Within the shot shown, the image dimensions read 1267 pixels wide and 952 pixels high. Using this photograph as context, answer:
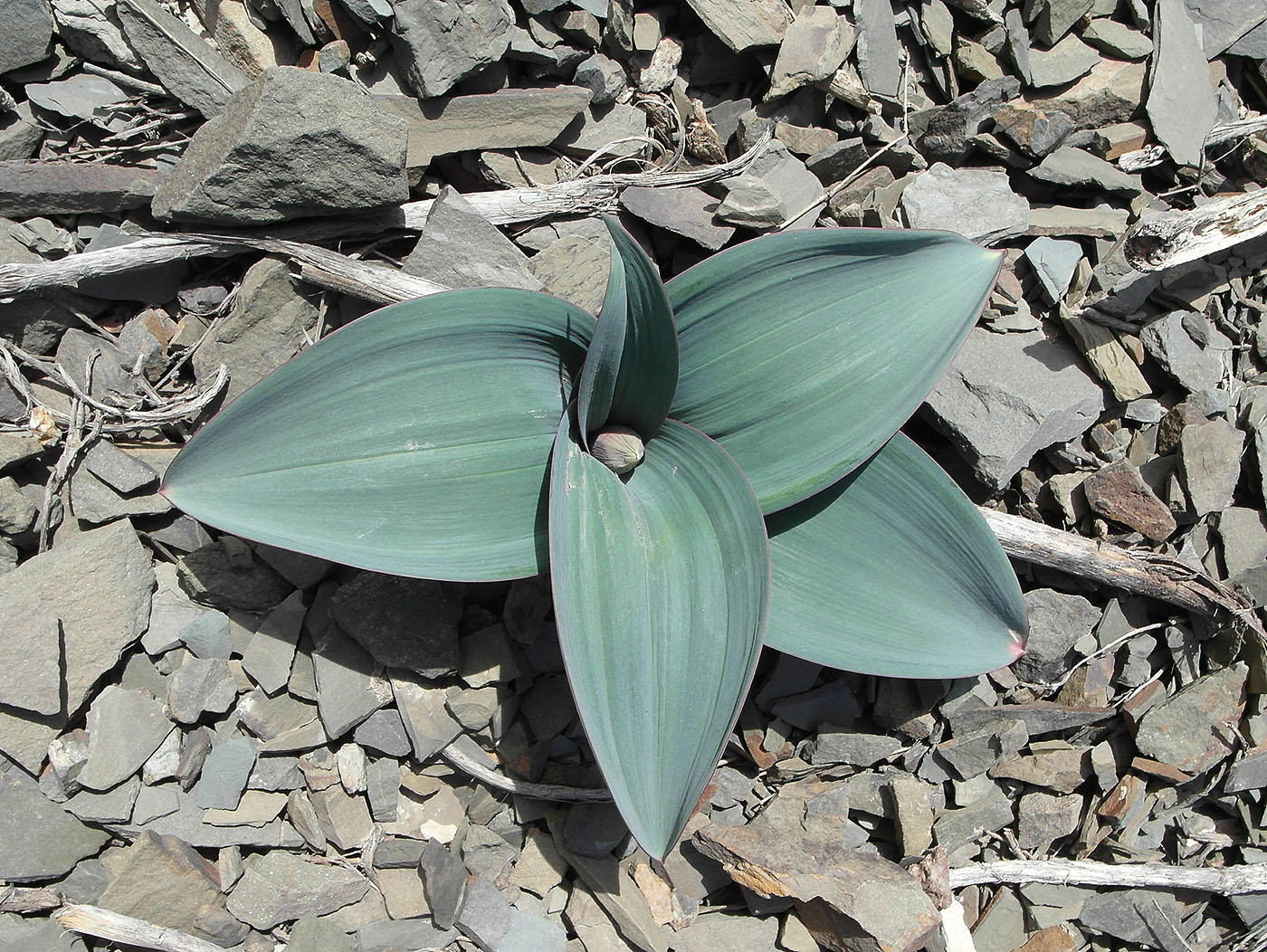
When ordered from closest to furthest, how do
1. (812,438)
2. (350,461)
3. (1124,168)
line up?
(350,461)
(812,438)
(1124,168)

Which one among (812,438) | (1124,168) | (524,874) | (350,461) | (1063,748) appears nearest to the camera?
(350,461)

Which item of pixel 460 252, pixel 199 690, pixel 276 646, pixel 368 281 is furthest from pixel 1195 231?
pixel 199 690

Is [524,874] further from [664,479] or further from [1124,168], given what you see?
[1124,168]

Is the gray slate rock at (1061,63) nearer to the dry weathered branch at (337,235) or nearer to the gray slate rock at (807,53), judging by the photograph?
the gray slate rock at (807,53)

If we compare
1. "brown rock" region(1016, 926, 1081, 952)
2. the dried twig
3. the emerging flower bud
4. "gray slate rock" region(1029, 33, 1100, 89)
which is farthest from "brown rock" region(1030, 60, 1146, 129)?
the dried twig

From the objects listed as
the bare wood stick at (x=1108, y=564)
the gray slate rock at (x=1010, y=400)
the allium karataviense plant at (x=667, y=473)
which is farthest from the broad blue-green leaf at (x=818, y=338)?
the bare wood stick at (x=1108, y=564)

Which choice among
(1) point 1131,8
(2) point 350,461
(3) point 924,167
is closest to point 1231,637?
(3) point 924,167

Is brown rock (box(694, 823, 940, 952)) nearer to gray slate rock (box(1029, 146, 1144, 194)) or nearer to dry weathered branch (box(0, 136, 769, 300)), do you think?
dry weathered branch (box(0, 136, 769, 300))
